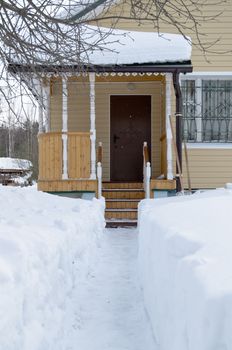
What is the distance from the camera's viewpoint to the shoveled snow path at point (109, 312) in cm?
431

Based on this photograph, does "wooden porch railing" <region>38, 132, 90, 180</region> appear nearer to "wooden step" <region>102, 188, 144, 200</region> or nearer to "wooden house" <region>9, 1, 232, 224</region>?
"wooden house" <region>9, 1, 232, 224</region>

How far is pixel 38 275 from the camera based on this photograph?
3.47 m

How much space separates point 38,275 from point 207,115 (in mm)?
9690

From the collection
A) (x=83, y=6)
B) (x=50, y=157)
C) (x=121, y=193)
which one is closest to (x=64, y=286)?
(x=83, y=6)

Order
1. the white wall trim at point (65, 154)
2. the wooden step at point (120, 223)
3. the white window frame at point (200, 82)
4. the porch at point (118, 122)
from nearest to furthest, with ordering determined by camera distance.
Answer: the white wall trim at point (65, 154), the porch at point (118, 122), the wooden step at point (120, 223), the white window frame at point (200, 82)

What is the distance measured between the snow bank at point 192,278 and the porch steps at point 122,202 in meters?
6.22

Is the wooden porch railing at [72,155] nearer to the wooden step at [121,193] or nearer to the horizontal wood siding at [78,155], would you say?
the horizontal wood siding at [78,155]

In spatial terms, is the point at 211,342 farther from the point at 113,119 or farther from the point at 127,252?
the point at 113,119

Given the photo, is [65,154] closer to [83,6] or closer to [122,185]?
[122,185]

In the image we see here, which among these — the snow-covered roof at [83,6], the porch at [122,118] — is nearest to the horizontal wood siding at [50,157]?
the porch at [122,118]

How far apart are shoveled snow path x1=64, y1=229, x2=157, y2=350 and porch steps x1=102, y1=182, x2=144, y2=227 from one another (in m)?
3.25

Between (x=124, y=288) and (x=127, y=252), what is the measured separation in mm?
2323

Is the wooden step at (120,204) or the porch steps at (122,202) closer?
the porch steps at (122,202)

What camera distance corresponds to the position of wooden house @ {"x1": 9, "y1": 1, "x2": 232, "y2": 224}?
10.9 m
